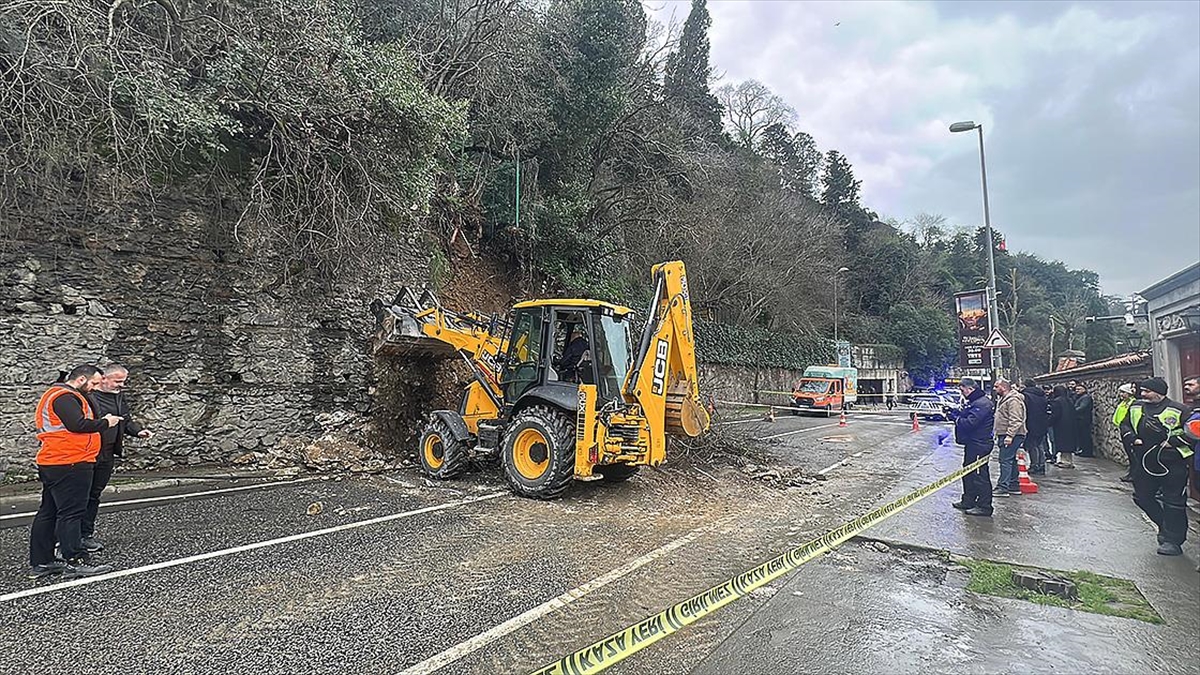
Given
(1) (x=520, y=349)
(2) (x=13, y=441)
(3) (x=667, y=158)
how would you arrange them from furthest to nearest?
(3) (x=667, y=158), (1) (x=520, y=349), (2) (x=13, y=441)

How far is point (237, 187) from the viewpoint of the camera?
9398mm

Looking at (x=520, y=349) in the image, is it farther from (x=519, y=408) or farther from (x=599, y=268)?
(x=599, y=268)

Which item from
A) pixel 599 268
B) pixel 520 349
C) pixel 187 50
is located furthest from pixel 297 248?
pixel 599 268

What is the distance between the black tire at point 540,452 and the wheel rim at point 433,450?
1.12 metres

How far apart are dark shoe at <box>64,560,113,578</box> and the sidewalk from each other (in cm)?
441

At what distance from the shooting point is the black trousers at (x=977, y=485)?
7.41 m

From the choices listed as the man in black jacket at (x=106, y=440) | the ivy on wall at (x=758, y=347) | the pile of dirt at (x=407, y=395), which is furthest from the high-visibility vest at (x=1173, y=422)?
the ivy on wall at (x=758, y=347)

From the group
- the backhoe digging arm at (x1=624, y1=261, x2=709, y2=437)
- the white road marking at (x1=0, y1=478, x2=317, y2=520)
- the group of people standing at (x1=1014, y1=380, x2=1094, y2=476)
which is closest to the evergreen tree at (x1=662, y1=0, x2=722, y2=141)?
the group of people standing at (x1=1014, y1=380, x2=1094, y2=476)

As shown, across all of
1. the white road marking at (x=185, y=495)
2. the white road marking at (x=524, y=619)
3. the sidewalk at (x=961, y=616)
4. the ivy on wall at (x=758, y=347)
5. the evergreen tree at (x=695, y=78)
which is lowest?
the sidewalk at (x=961, y=616)

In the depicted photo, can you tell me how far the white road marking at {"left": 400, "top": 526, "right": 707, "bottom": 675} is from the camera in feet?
11.0

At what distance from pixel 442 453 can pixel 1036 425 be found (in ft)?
31.9

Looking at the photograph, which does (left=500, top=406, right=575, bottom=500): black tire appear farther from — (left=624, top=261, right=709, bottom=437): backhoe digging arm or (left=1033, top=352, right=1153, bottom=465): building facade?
(left=1033, top=352, right=1153, bottom=465): building facade

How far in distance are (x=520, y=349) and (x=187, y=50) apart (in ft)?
20.7

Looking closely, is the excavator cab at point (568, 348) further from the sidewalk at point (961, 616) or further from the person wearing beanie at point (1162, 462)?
the person wearing beanie at point (1162, 462)
